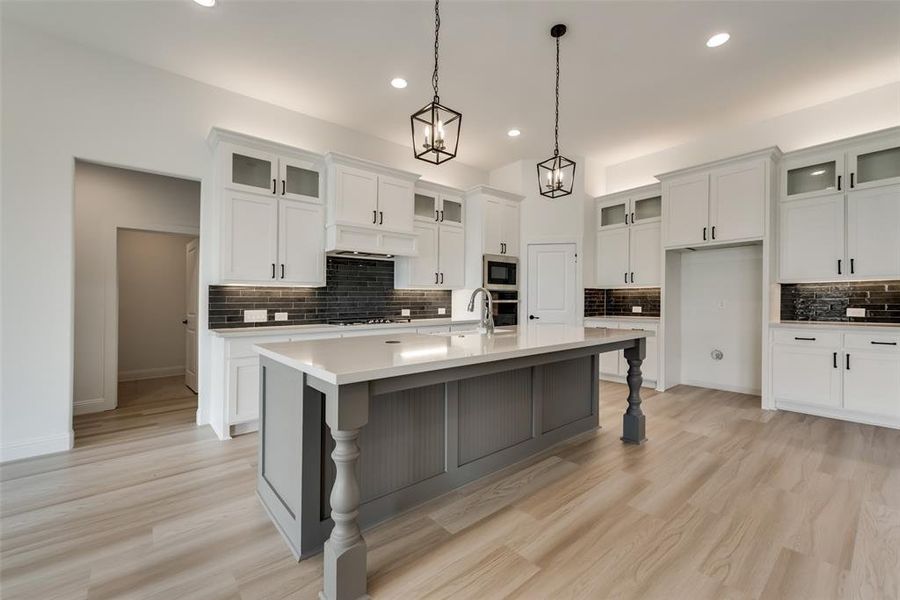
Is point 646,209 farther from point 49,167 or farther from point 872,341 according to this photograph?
point 49,167

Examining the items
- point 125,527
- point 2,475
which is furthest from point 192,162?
point 125,527

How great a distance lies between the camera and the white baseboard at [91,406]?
3854 millimetres

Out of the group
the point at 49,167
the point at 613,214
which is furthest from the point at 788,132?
the point at 49,167

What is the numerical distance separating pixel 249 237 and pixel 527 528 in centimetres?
323

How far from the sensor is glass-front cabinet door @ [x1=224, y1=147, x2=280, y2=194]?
11.2ft

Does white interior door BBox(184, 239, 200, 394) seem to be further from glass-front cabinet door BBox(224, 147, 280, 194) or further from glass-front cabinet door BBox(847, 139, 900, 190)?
glass-front cabinet door BBox(847, 139, 900, 190)

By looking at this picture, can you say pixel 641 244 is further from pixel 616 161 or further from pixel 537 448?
pixel 537 448

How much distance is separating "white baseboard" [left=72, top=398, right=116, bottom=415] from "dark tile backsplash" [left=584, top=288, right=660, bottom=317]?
589 centimetres

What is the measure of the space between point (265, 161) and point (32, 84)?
1.60 metres

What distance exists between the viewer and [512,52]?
317 cm

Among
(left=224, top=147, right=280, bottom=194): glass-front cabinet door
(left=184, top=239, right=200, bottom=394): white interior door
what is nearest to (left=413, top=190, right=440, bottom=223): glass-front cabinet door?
(left=224, top=147, right=280, bottom=194): glass-front cabinet door

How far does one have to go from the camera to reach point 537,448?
279cm

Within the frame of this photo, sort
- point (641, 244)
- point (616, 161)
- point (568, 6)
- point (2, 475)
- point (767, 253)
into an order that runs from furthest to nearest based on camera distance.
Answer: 1. point (616, 161)
2. point (641, 244)
3. point (767, 253)
4. point (568, 6)
5. point (2, 475)

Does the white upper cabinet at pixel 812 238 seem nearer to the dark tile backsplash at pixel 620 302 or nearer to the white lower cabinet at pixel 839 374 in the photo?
the white lower cabinet at pixel 839 374
